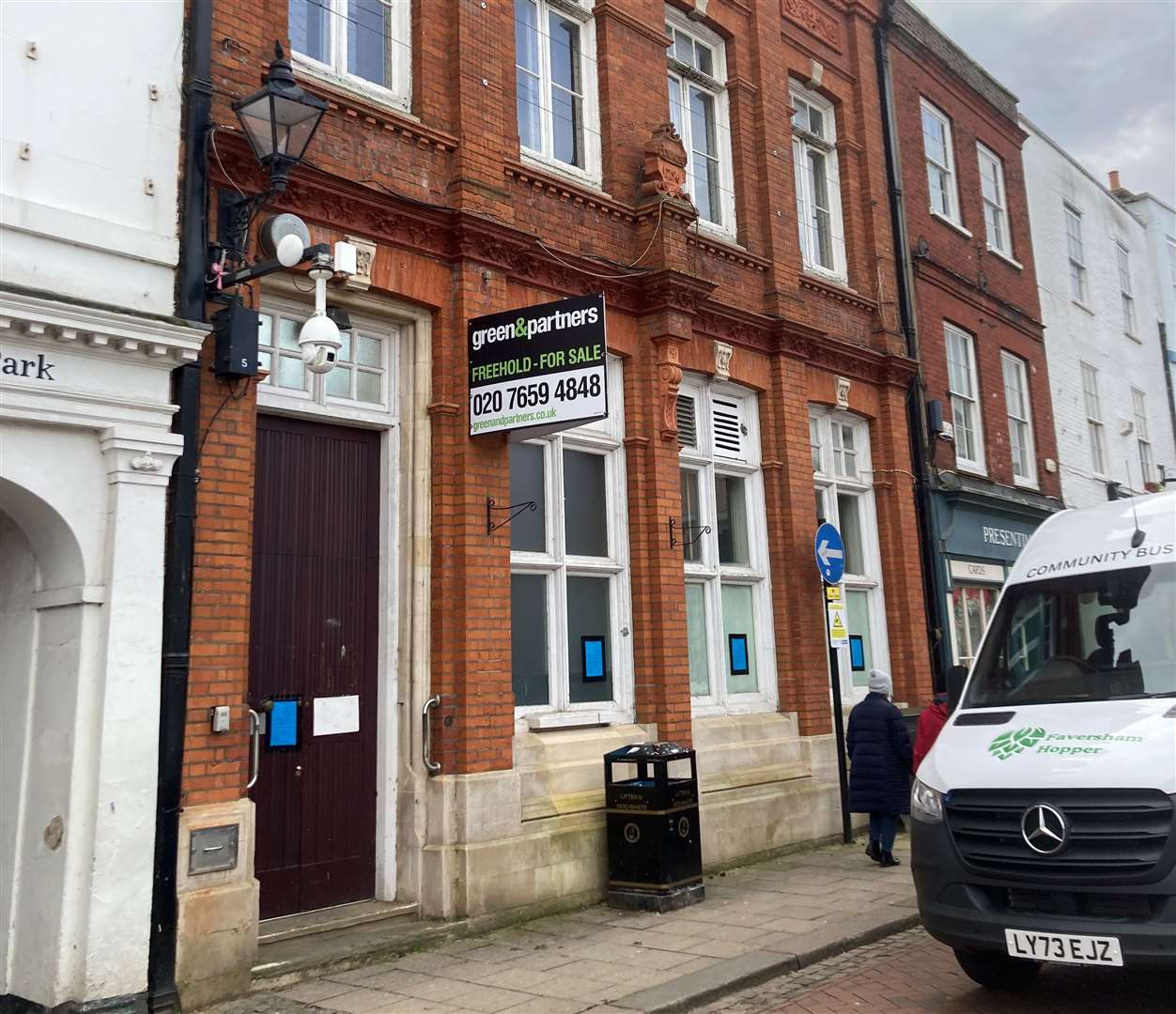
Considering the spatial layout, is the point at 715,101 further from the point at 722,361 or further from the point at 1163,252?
the point at 1163,252

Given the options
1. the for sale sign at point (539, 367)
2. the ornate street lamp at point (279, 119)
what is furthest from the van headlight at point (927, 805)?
the ornate street lamp at point (279, 119)

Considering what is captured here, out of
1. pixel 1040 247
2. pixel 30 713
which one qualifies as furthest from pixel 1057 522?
pixel 1040 247

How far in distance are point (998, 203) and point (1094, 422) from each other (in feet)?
15.3

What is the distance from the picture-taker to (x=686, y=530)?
35.7ft

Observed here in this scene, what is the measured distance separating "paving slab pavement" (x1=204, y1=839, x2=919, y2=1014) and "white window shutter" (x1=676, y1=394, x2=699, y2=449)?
4.39 meters

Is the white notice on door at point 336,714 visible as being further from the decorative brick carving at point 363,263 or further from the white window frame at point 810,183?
the white window frame at point 810,183

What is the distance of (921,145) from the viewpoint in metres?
15.9

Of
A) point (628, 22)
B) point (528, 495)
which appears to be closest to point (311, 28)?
point (628, 22)

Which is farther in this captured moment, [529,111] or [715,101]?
[715,101]

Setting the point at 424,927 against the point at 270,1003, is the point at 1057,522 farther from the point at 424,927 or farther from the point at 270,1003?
the point at 270,1003

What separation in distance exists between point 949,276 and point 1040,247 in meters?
4.53

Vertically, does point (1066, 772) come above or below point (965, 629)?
below

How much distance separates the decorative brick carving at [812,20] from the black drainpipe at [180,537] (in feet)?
28.5

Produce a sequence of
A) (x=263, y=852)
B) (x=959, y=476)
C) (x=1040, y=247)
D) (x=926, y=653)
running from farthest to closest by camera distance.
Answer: (x=1040, y=247) → (x=959, y=476) → (x=926, y=653) → (x=263, y=852)
